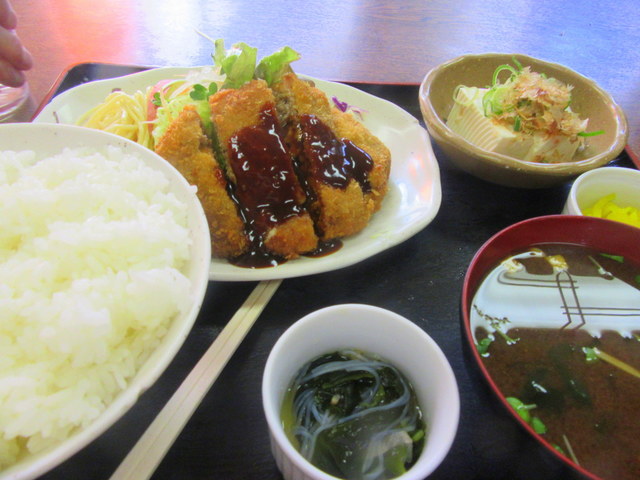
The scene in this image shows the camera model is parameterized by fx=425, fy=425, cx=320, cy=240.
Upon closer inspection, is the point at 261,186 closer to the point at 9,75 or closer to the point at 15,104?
the point at 9,75

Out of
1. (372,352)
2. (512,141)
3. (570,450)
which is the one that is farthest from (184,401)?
(512,141)

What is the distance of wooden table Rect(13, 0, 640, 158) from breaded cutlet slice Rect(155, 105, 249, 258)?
1457 millimetres

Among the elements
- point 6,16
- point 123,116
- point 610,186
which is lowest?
point 610,186

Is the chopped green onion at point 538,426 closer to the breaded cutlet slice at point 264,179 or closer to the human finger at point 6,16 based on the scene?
the breaded cutlet slice at point 264,179

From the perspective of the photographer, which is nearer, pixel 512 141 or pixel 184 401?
pixel 184 401

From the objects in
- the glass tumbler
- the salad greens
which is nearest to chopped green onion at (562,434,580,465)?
the salad greens

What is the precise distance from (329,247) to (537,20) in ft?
10.8

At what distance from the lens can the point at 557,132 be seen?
6.48ft

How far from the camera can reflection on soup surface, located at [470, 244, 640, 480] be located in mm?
1038

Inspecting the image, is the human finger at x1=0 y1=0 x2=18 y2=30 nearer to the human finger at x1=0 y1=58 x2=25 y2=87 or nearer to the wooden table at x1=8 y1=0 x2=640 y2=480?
the human finger at x1=0 y1=58 x2=25 y2=87

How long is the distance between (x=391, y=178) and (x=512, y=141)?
573 millimetres

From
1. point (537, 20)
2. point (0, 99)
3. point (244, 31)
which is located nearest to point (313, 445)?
point (0, 99)

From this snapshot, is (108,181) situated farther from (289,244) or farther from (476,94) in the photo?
(476,94)

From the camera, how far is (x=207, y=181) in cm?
161
